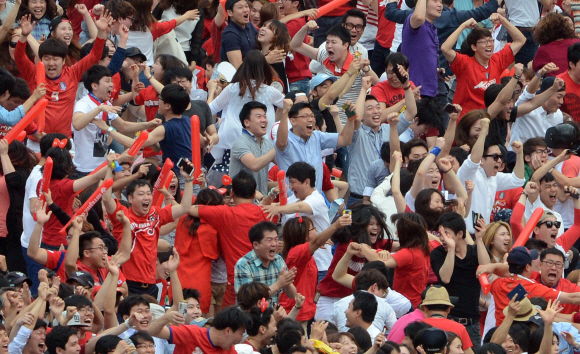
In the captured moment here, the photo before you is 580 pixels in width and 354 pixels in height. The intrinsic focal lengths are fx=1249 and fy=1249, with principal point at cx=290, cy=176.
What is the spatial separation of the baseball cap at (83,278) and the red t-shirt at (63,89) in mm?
2966

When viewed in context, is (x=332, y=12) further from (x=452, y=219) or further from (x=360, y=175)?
(x=452, y=219)

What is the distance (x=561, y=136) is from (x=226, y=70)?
11.2ft

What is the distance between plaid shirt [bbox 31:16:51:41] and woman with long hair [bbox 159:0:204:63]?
1.44 meters

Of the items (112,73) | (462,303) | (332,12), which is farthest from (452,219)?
(332,12)

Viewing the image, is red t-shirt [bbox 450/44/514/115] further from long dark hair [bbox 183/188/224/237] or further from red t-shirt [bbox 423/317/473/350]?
red t-shirt [bbox 423/317/473/350]

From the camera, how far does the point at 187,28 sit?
14500 mm

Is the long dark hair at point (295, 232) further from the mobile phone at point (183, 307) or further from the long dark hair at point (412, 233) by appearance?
the mobile phone at point (183, 307)

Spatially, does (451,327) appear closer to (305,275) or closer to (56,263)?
(305,275)

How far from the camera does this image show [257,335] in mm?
8547

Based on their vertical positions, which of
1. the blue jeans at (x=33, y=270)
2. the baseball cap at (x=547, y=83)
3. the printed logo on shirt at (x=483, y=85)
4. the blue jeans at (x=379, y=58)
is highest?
the blue jeans at (x=33, y=270)

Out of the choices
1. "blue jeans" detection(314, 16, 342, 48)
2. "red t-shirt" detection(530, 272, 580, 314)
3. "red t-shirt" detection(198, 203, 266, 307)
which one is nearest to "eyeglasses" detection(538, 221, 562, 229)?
"red t-shirt" detection(530, 272, 580, 314)

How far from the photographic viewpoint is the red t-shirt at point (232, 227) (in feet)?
32.7

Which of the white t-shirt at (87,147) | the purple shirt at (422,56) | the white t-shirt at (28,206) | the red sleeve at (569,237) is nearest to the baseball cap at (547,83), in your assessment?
the purple shirt at (422,56)

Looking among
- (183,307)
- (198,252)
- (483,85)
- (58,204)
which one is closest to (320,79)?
(483,85)
